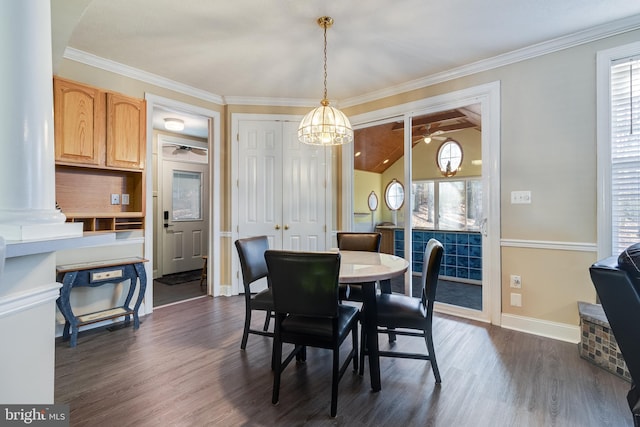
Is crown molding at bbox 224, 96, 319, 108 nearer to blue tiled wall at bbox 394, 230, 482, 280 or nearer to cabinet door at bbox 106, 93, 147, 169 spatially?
cabinet door at bbox 106, 93, 147, 169

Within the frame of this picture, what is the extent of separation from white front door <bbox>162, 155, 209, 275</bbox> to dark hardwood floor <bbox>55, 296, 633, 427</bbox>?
262cm

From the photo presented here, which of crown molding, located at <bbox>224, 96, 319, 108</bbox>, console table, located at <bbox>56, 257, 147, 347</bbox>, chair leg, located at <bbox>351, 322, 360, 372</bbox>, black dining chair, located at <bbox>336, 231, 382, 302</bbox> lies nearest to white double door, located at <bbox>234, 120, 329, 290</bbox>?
crown molding, located at <bbox>224, 96, 319, 108</bbox>

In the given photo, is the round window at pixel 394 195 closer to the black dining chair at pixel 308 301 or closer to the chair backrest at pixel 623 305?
the black dining chair at pixel 308 301

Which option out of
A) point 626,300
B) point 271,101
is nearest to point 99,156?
point 271,101

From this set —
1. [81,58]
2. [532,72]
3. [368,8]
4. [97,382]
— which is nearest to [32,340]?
[97,382]

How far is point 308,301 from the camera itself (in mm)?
1708

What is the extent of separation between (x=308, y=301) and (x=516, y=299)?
89.2 inches

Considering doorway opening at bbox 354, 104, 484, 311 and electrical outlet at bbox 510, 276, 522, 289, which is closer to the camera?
electrical outlet at bbox 510, 276, 522, 289

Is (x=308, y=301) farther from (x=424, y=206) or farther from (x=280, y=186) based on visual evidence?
(x=424, y=206)

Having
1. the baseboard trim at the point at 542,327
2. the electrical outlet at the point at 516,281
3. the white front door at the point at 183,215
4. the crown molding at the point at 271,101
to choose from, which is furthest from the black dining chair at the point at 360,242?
the white front door at the point at 183,215

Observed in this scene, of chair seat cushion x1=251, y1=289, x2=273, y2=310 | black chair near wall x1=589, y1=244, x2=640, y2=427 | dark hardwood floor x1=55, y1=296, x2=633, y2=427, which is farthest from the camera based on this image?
chair seat cushion x1=251, y1=289, x2=273, y2=310

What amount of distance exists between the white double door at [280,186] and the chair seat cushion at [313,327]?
2.23 m

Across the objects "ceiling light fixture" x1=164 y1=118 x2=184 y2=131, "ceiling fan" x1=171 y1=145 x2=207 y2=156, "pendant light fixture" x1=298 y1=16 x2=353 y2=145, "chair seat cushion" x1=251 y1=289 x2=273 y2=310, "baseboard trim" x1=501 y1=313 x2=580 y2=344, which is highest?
"ceiling light fixture" x1=164 y1=118 x2=184 y2=131

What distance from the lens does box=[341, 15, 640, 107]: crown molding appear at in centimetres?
236
